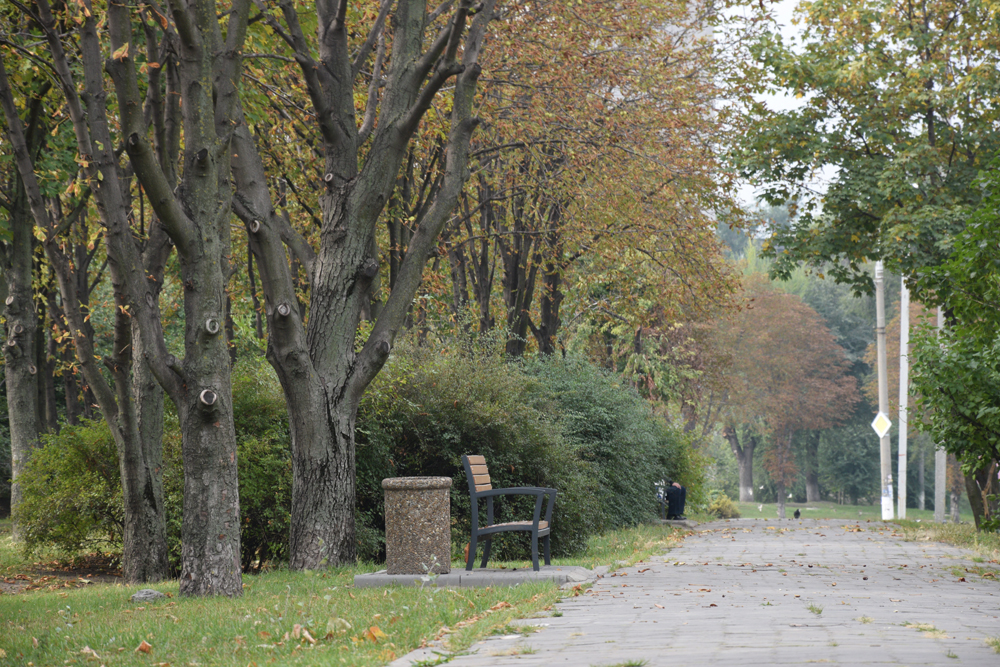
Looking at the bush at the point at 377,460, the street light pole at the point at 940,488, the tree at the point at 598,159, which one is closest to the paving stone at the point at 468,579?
the bush at the point at 377,460

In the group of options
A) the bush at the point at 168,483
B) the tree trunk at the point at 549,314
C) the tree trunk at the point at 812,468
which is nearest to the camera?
the bush at the point at 168,483

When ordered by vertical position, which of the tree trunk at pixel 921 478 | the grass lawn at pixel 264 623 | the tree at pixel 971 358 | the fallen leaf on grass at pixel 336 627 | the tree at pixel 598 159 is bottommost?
the tree trunk at pixel 921 478

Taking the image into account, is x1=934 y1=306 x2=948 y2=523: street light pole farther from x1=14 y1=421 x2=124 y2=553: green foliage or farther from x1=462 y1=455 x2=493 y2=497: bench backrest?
Answer: x1=14 y1=421 x2=124 y2=553: green foliage

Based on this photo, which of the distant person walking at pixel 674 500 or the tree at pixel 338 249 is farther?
the distant person walking at pixel 674 500

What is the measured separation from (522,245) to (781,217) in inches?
3543

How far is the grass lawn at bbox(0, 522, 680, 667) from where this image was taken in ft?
19.9

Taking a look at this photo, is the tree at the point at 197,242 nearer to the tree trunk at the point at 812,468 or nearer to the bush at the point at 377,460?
the bush at the point at 377,460

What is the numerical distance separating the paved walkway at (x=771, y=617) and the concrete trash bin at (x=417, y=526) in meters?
1.63

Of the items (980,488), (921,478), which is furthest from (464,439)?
(921,478)

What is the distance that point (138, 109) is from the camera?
959 centimetres

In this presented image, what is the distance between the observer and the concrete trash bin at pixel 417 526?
955cm

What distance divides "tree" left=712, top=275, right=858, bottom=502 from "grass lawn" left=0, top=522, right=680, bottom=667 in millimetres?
47503

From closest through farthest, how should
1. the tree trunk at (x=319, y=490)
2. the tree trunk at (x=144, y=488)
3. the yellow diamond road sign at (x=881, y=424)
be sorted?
the tree trunk at (x=319, y=490)
the tree trunk at (x=144, y=488)
the yellow diamond road sign at (x=881, y=424)

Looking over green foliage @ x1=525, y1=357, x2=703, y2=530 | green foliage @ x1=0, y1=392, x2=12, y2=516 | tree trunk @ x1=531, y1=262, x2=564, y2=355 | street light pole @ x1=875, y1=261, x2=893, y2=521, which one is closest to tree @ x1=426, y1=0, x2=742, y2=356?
tree trunk @ x1=531, y1=262, x2=564, y2=355
